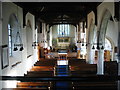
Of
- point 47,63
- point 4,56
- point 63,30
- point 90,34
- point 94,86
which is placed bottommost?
point 94,86

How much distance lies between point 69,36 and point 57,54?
967 cm

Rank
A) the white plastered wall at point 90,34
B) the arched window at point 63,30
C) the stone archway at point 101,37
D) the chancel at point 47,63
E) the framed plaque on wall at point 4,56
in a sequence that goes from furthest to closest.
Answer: the arched window at point 63,30
the white plastered wall at point 90,34
the stone archway at point 101,37
the framed plaque on wall at point 4,56
the chancel at point 47,63

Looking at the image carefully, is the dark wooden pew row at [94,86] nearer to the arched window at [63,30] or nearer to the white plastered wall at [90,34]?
the white plastered wall at [90,34]

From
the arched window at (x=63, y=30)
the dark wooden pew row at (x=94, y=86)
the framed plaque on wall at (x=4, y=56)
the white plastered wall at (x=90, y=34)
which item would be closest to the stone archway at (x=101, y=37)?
the white plastered wall at (x=90, y=34)

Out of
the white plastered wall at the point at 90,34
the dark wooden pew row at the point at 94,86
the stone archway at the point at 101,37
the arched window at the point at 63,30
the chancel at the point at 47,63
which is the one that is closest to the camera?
the chancel at the point at 47,63

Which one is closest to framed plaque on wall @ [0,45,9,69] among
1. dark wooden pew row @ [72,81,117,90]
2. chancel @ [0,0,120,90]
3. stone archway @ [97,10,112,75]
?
chancel @ [0,0,120,90]

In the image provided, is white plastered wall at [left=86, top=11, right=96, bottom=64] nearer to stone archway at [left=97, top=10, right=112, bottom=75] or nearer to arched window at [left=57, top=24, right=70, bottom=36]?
stone archway at [left=97, top=10, right=112, bottom=75]

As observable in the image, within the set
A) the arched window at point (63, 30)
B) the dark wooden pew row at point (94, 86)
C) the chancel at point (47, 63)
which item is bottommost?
the dark wooden pew row at point (94, 86)

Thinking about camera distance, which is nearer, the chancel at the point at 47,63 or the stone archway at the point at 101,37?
the chancel at the point at 47,63

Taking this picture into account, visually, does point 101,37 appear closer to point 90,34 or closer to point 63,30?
point 90,34

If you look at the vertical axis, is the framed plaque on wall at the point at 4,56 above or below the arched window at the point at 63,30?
below

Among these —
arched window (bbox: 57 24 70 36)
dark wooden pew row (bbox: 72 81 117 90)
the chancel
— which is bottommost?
dark wooden pew row (bbox: 72 81 117 90)

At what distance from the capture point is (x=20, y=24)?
11.7m

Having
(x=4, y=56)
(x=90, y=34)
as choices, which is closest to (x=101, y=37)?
(x=90, y=34)
